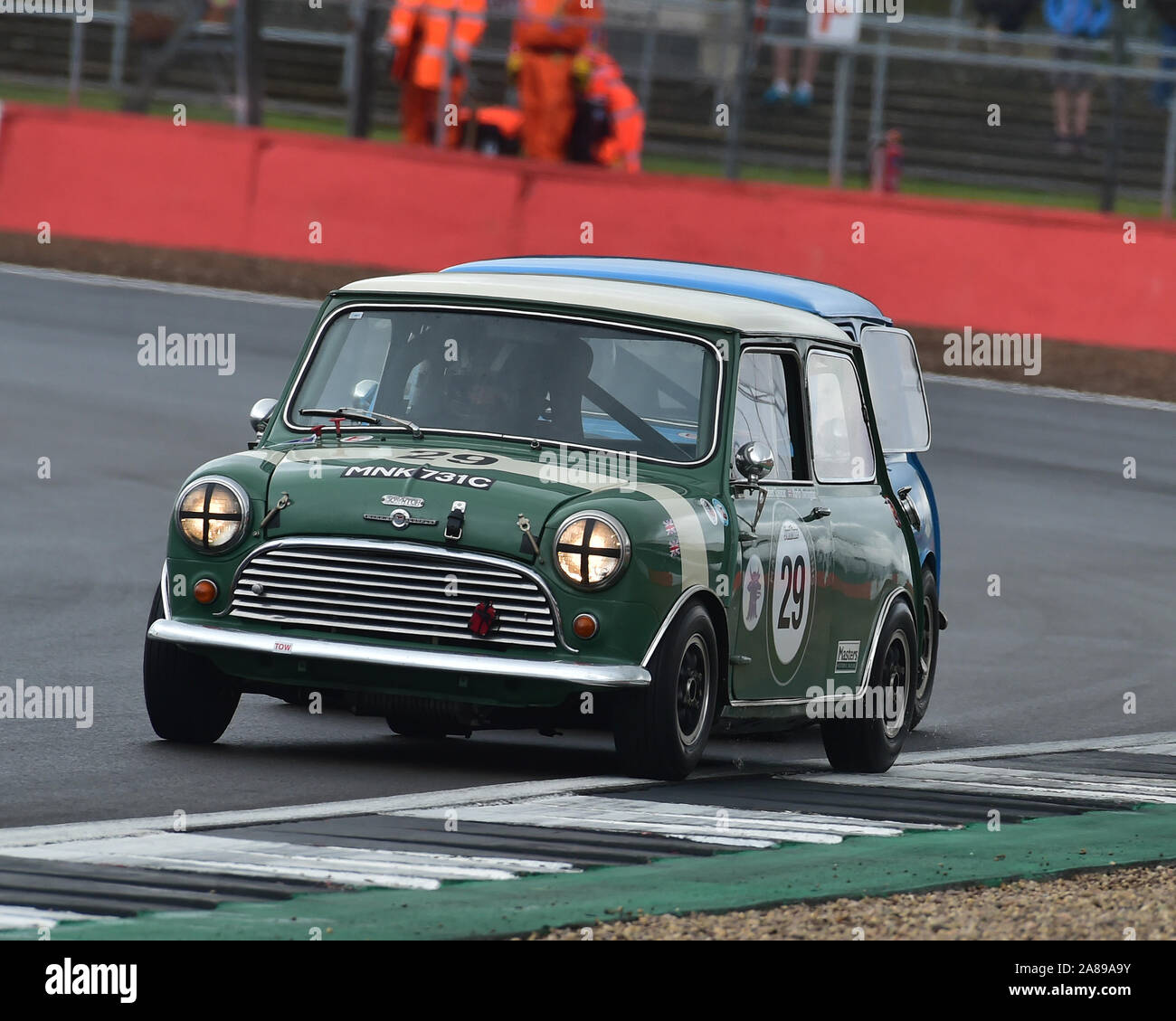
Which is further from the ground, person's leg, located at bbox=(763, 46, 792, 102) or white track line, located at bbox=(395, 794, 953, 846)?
person's leg, located at bbox=(763, 46, 792, 102)

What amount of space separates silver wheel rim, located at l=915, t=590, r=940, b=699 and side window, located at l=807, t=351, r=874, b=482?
122 centimetres

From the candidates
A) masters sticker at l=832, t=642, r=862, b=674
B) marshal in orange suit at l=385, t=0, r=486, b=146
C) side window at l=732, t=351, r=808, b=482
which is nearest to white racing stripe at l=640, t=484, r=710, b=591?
side window at l=732, t=351, r=808, b=482

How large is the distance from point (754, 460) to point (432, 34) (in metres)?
20.3

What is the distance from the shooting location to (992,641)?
14.1 m

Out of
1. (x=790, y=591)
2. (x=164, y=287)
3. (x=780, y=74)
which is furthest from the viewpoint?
(x=780, y=74)

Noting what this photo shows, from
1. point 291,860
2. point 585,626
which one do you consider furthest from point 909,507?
point 291,860

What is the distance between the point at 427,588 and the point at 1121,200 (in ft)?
64.7

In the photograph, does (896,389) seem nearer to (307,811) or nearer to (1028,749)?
(1028,749)

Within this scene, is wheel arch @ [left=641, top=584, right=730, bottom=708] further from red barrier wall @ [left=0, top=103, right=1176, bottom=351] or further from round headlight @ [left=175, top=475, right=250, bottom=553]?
red barrier wall @ [left=0, top=103, right=1176, bottom=351]

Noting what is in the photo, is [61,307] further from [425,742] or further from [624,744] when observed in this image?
[624,744]

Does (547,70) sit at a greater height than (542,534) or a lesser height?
greater

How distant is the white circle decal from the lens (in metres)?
9.04

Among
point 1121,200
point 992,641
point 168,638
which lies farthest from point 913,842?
Result: point 1121,200

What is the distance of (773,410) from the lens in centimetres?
972
